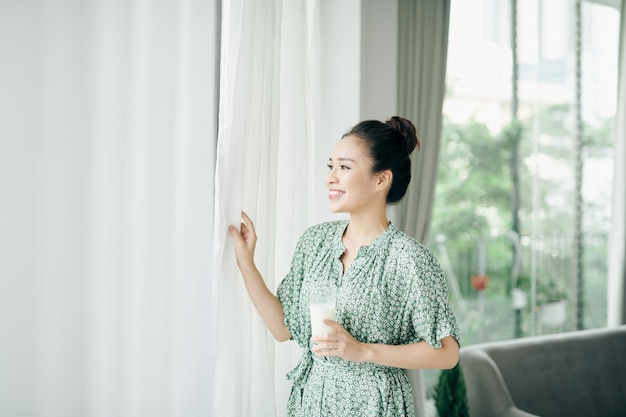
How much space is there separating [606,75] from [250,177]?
143 inches

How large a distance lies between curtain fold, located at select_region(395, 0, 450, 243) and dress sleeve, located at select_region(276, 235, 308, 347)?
43.1 inches

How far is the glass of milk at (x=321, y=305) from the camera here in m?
1.47

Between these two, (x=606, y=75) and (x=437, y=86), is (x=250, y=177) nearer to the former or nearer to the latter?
(x=437, y=86)

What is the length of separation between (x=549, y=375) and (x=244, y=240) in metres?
1.70

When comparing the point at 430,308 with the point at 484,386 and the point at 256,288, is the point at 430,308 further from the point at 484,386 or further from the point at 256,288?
the point at 484,386

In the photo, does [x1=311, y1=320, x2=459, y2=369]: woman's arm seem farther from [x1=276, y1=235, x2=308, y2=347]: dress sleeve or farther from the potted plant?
the potted plant

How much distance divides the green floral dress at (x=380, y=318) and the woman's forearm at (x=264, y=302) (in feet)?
0.51

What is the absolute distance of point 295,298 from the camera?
5.76 ft

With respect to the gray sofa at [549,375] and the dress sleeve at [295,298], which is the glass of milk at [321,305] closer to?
the dress sleeve at [295,298]

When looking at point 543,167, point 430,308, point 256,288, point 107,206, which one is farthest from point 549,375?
point 543,167

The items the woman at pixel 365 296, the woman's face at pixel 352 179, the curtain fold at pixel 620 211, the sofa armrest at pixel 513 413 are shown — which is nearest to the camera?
the woman at pixel 365 296

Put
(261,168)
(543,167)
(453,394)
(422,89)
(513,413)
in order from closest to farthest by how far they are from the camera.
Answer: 1. (261,168)
2. (513,413)
3. (453,394)
4. (422,89)
5. (543,167)

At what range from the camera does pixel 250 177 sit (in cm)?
189

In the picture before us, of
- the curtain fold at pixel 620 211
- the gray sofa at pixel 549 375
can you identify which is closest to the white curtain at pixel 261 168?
the gray sofa at pixel 549 375
